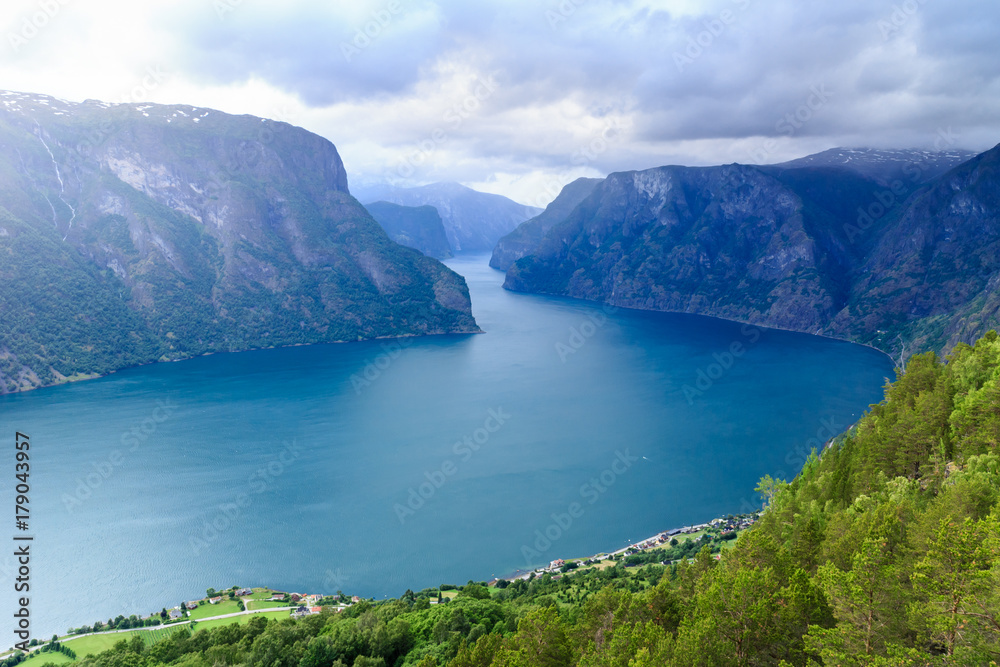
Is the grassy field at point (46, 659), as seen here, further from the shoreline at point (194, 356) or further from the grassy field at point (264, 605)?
the shoreline at point (194, 356)

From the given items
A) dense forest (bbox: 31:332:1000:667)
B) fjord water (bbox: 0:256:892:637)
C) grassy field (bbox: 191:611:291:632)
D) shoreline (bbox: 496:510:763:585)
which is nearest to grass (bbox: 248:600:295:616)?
grassy field (bbox: 191:611:291:632)

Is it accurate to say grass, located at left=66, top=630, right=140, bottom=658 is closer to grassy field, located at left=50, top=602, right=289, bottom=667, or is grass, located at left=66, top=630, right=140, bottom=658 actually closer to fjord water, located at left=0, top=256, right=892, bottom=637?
grassy field, located at left=50, top=602, right=289, bottom=667

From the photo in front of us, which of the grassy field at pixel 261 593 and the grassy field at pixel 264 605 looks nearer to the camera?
the grassy field at pixel 264 605

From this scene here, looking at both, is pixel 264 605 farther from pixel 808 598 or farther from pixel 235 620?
pixel 808 598

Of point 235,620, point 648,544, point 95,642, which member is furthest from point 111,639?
point 648,544

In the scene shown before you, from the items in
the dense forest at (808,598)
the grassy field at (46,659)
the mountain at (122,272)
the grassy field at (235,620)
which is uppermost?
the mountain at (122,272)

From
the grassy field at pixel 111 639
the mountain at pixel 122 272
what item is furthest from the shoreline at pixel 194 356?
the grassy field at pixel 111 639

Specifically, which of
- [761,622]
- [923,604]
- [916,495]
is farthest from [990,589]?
[916,495]

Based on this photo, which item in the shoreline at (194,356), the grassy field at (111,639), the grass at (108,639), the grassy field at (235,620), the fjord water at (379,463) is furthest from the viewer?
the shoreline at (194,356)
